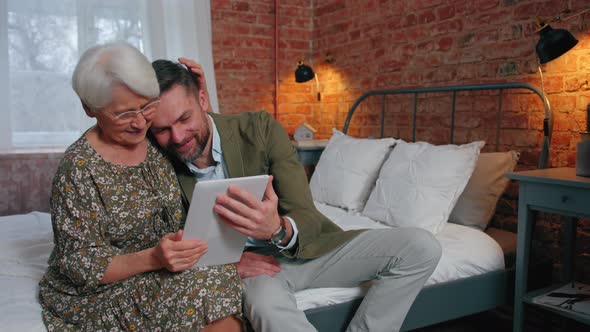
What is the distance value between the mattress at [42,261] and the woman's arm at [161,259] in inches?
9.3

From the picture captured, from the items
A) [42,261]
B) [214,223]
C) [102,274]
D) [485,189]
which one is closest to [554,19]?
[485,189]

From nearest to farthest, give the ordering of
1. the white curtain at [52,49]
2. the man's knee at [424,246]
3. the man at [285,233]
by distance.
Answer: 1. the man at [285,233]
2. the man's knee at [424,246]
3. the white curtain at [52,49]

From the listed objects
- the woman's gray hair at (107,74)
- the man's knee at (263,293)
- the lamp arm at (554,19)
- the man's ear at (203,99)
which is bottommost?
the man's knee at (263,293)

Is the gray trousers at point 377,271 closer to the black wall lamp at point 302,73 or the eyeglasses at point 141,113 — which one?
the eyeglasses at point 141,113

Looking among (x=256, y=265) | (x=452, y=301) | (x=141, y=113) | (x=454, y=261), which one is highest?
(x=141, y=113)

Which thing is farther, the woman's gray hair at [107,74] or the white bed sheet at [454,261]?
the white bed sheet at [454,261]

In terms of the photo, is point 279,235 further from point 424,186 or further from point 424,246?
point 424,186

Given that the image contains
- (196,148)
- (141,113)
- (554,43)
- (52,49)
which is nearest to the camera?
(141,113)

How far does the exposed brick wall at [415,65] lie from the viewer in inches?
86.9

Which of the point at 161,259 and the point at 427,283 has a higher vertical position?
A: the point at 161,259

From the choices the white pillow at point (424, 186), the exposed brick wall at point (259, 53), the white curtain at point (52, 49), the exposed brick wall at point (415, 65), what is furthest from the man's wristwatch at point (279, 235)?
the exposed brick wall at point (259, 53)

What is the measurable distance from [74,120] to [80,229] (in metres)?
2.22

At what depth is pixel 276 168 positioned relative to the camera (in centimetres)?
160

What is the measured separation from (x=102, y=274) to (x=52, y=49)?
2361 millimetres
